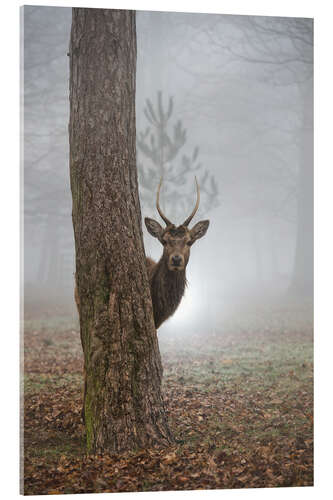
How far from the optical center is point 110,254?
4.15 metres

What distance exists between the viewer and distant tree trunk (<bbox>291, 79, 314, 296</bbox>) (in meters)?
6.02

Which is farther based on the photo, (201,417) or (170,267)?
(170,267)

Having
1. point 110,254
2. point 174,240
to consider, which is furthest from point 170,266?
point 110,254

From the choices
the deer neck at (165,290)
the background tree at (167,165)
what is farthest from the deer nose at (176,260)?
the background tree at (167,165)

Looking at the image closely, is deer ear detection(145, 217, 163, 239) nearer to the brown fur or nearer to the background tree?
the brown fur

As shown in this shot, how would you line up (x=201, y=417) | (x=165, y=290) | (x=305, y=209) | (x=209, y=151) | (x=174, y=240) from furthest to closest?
(x=209, y=151) < (x=305, y=209) < (x=165, y=290) < (x=174, y=240) < (x=201, y=417)

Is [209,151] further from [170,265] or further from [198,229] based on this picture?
[170,265]

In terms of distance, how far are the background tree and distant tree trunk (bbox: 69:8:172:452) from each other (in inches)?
74.5

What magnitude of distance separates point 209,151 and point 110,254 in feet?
10.7

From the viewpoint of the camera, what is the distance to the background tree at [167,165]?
6344mm

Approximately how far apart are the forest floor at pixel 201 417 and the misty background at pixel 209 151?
47cm
